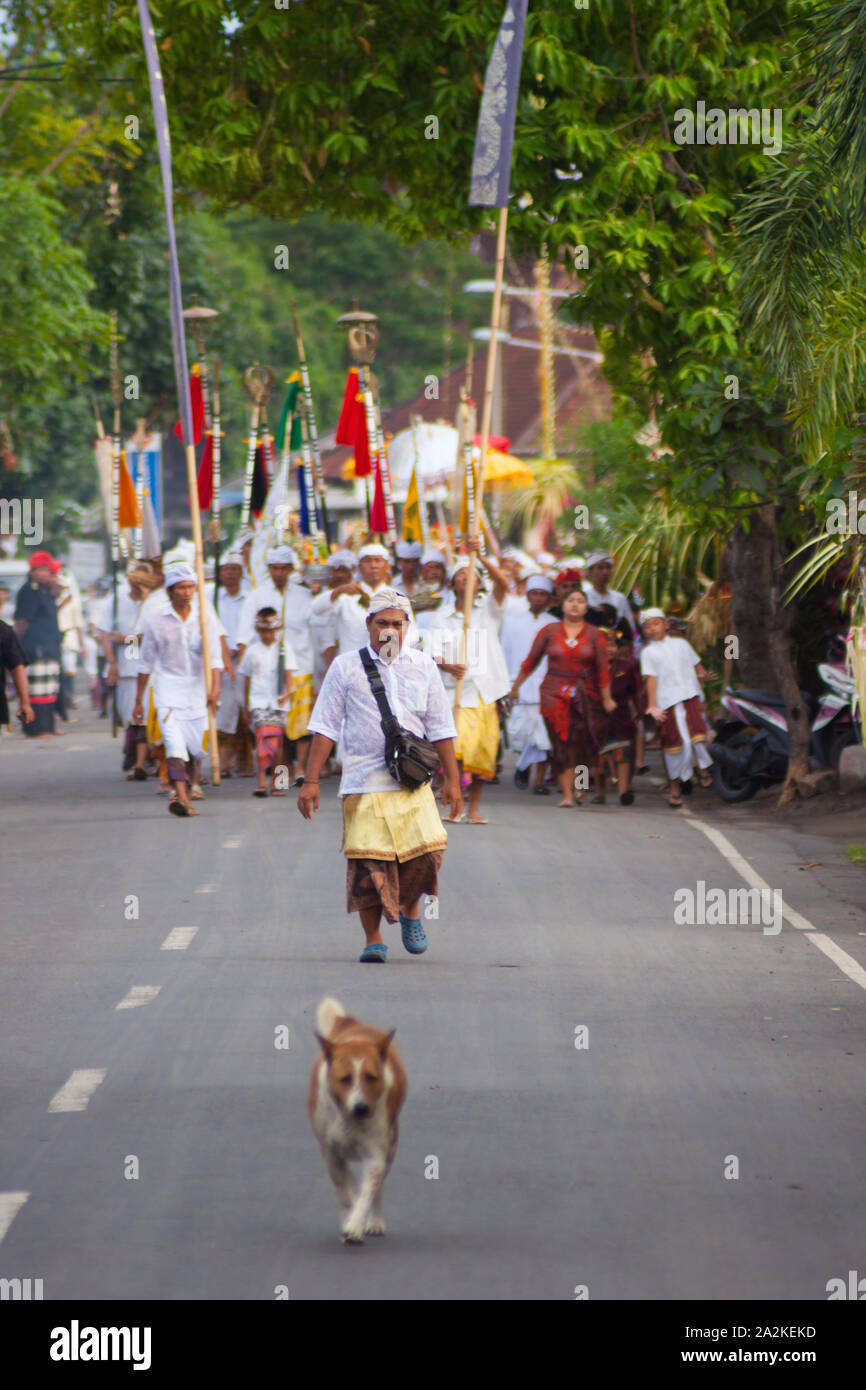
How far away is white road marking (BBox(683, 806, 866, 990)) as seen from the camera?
409 inches

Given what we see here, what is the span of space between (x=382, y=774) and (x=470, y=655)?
6275 millimetres

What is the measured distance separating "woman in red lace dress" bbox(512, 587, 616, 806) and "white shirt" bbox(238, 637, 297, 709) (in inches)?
84.9

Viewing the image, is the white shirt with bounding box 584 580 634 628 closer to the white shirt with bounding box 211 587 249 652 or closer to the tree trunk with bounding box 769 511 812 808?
the tree trunk with bounding box 769 511 812 808

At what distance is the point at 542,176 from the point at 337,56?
2522 mm

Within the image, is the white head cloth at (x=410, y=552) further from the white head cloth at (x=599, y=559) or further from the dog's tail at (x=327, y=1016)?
the dog's tail at (x=327, y=1016)

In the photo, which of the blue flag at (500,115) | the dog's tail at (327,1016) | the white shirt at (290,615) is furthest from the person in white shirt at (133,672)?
the dog's tail at (327,1016)

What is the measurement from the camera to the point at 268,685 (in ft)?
60.4

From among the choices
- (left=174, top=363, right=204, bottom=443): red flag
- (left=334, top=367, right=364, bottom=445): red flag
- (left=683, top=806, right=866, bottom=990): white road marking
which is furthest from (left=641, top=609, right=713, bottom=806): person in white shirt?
(left=174, top=363, right=204, bottom=443): red flag

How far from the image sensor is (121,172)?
3912cm

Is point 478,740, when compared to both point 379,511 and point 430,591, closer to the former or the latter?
point 430,591

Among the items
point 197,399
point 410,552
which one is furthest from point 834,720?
point 197,399

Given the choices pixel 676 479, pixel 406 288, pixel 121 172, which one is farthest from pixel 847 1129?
pixel 406 288

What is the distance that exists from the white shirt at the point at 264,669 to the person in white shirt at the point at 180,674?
1.47 meters

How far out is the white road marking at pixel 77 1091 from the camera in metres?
7.55
